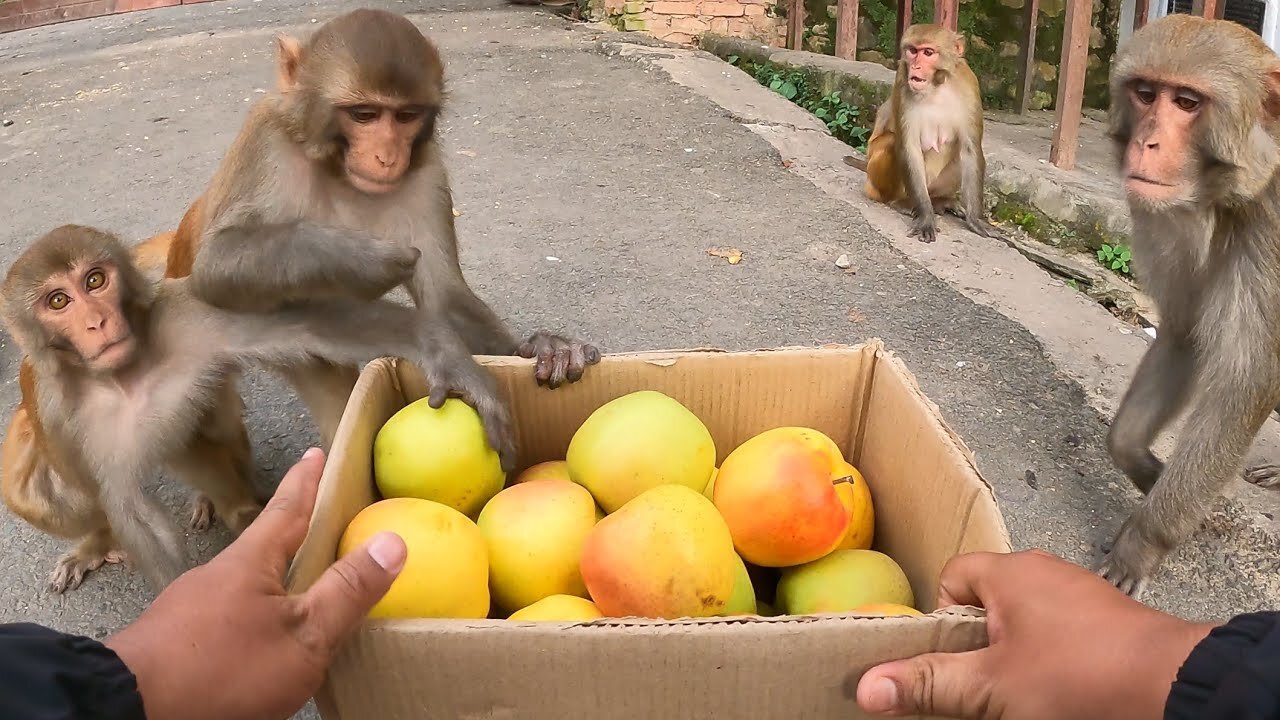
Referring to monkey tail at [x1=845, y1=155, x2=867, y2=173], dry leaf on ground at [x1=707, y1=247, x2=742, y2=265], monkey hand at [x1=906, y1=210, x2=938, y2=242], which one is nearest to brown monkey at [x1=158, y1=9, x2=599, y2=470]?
dry leaf on ground at [x1=707, y1=247, x2=742, y2=265]

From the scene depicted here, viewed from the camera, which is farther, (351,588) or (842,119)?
(842,119)

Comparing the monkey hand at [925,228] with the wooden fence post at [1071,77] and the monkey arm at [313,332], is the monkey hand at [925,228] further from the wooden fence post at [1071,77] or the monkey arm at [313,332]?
the monkey arm at [313,332]

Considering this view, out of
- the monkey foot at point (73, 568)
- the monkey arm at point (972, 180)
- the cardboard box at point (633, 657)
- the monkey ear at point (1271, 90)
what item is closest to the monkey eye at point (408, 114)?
the cardboard box at point (633, 657)

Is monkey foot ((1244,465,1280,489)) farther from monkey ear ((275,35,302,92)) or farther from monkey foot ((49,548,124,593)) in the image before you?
monkey foot ((49,548,124,593))

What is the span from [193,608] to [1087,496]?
7.42 feet

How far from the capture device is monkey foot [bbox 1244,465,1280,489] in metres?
2.53

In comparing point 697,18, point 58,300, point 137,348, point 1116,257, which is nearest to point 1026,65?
point 697,18

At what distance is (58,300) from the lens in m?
1.84

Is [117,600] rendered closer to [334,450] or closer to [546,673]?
[334,450]

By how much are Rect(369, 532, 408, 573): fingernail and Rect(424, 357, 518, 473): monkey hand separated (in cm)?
54

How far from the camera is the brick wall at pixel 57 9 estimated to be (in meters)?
11.5

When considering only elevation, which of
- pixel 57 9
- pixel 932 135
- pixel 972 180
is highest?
pixel 57 9

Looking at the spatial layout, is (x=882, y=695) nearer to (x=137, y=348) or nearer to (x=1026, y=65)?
(x=137, y=348)

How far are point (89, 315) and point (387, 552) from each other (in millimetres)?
Answer: 1183
